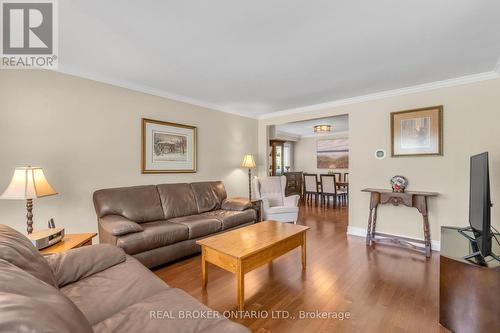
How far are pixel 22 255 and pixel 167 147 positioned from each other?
2.55m

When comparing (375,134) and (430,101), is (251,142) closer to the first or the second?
(375,134)

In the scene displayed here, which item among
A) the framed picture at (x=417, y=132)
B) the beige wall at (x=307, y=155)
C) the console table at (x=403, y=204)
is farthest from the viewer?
the beige wall at (x=307, y=155)

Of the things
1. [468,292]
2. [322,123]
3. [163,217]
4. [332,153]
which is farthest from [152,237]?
[332,153]

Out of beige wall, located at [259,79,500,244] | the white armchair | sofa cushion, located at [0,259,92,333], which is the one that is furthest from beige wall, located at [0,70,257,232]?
beige wall, located at [259,79,500,244]

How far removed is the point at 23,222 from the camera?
95.0 inches

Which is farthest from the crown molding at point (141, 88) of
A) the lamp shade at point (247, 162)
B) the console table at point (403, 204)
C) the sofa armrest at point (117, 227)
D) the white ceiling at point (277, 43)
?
the console table at point (403, 204)

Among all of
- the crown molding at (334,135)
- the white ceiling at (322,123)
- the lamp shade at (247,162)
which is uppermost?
the white ceiling at (322,123)

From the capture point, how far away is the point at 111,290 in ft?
4.41

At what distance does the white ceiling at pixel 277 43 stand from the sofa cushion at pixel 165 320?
1.90 m

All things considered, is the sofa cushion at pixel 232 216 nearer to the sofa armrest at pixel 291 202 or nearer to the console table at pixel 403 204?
the sofa armrest at pixel 291 202

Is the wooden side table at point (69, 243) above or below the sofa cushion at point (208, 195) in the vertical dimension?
below

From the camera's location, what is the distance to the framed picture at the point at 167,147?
3.38 meters

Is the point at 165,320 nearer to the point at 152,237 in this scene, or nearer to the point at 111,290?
the point at 111,290

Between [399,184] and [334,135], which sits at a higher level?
[334,135]
